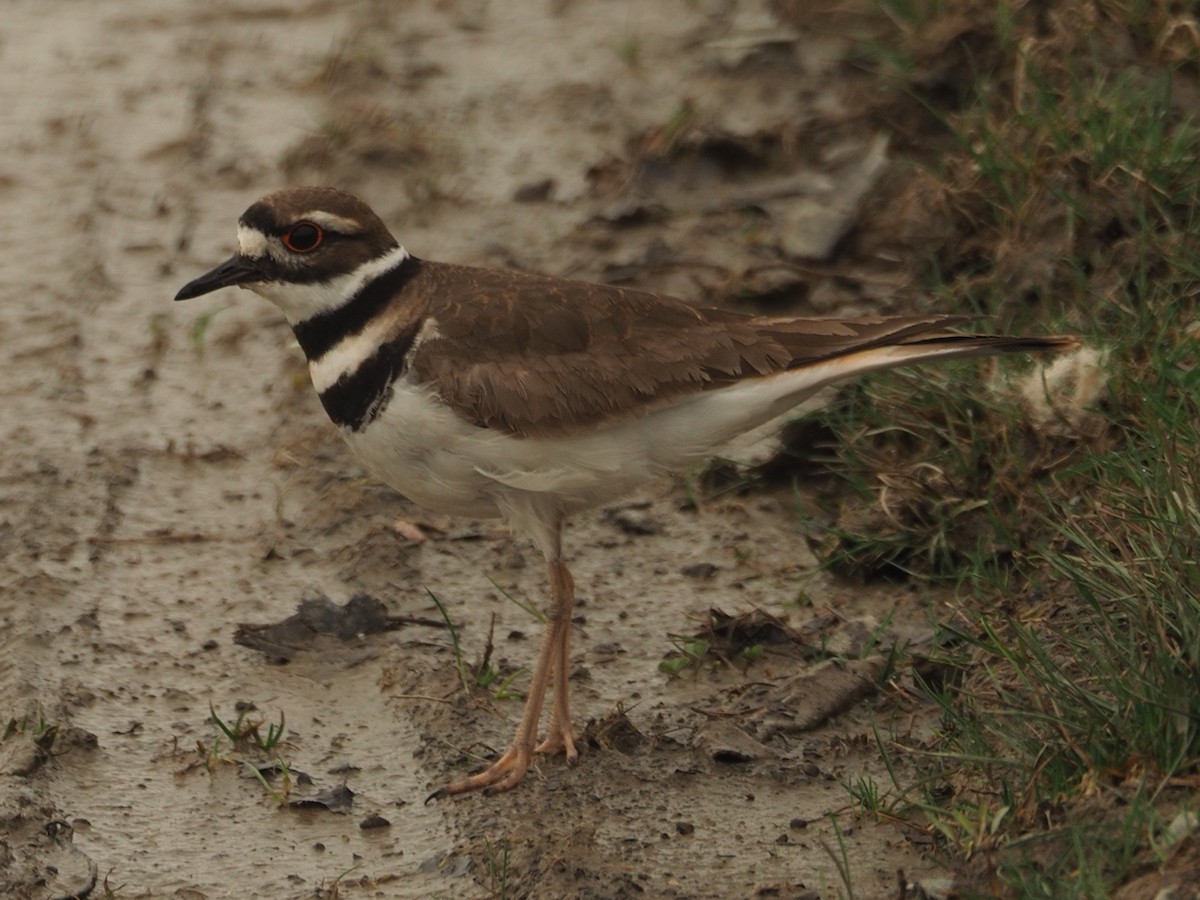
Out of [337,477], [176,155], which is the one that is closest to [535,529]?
[337,477]

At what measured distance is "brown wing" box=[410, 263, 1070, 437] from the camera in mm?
4340

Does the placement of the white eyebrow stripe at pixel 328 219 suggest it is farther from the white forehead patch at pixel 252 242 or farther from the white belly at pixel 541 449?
the white belly at pixel 541 449

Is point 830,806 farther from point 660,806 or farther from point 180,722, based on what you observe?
point 180,722

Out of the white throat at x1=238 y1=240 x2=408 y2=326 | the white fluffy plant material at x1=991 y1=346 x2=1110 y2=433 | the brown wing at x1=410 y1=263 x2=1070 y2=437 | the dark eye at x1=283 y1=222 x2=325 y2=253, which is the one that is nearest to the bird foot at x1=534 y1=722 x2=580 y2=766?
the brown wing at x1=410 y1=263 x2=1070 y2=437

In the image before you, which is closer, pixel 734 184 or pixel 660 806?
pixel 660 806

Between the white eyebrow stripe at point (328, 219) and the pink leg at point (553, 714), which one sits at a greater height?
the white eyebrow stripe at point (328, 219)

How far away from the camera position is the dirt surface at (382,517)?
4121 millimetres

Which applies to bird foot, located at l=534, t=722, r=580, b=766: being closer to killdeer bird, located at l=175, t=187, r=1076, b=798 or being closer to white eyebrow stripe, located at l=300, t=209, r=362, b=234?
killdeer bird, located at l=175, t=187, r=1076, b=798

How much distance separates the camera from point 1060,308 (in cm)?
546

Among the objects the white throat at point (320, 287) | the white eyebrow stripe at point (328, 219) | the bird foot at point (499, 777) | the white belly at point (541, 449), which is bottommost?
the bird foot at point (499, 777)

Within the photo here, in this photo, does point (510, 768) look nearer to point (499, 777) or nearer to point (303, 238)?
point (499, 777)

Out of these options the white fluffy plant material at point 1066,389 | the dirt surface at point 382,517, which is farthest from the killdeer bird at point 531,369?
the white fluffy plant material at point 1066,389

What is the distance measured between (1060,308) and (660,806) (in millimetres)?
2214

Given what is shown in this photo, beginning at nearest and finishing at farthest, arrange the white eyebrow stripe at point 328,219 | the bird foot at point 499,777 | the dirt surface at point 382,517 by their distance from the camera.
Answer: the dirt surface at point 382,517 < the bird foot at point 499,777 < the white eyebrow stripe at point 328,219
